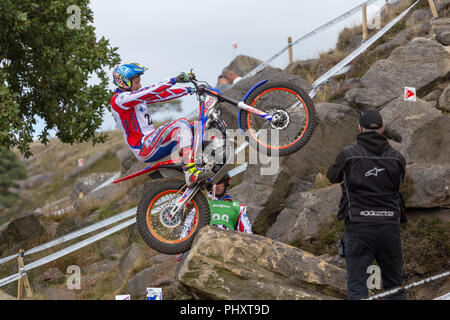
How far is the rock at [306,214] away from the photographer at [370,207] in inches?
130

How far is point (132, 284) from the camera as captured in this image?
1019 cm

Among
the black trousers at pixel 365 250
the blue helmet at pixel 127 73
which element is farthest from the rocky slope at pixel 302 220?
the blue helmet at pixel 127 73

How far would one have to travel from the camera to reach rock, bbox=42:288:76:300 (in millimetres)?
10469

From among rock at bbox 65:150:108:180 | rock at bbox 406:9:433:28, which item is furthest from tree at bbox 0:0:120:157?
rock at bbox 65:150:108:180

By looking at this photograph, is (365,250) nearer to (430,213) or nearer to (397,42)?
(430,213)

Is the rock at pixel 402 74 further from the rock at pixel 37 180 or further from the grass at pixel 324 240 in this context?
the rock at pixel 37 180

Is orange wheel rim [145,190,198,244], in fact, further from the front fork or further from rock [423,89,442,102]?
rock [423,89,442,102]

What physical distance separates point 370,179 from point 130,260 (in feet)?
22.1

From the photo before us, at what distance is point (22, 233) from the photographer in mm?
14695

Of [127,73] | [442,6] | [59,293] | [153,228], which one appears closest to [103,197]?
[59,293]

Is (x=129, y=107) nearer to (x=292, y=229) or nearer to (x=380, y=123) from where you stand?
(x=380, y=123)

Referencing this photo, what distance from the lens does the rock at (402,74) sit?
489 inches

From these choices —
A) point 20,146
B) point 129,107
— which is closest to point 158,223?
point 129,107

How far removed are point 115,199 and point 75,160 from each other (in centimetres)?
2694
